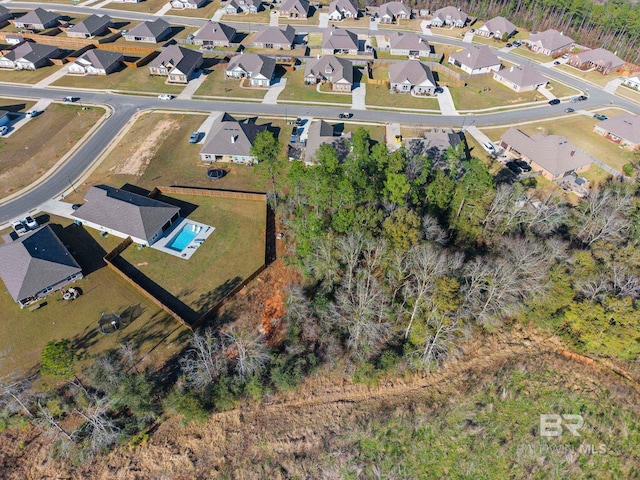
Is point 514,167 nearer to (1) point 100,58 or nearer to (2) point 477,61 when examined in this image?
(2) point 477,61

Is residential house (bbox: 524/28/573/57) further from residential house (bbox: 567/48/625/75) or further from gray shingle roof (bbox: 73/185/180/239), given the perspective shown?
gray shingle roof (bbox: 73/185/180/239)

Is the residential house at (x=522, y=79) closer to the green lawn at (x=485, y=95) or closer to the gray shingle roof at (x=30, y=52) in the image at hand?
the green lawn at (x=485, y=95)

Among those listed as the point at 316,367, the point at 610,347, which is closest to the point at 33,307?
the point at 316,367

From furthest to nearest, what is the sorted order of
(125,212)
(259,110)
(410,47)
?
(410,47) < (259,110) < (125,212)

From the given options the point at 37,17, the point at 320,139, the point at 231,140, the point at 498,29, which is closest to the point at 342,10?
the point at 498,29

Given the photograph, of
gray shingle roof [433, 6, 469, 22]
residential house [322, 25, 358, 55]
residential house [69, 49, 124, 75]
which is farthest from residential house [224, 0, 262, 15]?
gray shingle roof [433, 6, 469, 22]

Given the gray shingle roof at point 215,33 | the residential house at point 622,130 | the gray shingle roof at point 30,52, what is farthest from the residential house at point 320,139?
the gray shingle roof at point 30,52
